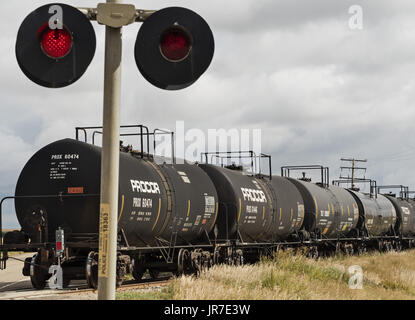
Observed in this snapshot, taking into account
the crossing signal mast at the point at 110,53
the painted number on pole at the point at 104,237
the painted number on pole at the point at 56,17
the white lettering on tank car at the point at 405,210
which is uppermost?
the painted number on pole at the point at 56,17

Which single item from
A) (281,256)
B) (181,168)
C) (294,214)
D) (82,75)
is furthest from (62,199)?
(294,214)

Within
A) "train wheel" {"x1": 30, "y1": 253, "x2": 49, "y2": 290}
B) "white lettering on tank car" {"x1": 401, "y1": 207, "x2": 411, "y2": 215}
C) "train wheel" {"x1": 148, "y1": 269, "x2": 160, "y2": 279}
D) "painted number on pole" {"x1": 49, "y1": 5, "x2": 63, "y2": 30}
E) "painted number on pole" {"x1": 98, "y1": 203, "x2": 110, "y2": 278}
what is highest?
"painted number on pole" {"x1": 49, "y1": 5, "x2": 63, "y2": 30}

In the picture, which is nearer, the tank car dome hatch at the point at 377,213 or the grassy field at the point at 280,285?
the grassy field at the point at 280,285

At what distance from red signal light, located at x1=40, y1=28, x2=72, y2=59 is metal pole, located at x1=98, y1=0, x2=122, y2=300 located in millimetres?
380

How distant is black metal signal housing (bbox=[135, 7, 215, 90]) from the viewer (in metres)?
5.13

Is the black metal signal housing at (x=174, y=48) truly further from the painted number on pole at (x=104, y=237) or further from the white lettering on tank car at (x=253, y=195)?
the white lettering on tank car at (x=253, y=195)

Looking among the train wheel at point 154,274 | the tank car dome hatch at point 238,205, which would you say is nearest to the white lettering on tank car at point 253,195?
the tank car dome hatch at point 238,205

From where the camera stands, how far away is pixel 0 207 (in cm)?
1474

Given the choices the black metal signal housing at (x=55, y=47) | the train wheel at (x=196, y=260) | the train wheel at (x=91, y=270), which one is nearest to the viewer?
the black metal signal housing at (x=55, y=47)

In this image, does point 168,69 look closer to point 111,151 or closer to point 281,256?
point 111,151

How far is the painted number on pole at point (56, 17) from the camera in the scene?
16.7 ft

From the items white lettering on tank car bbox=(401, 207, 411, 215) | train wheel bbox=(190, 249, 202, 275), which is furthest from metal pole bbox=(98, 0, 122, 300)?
white lettering on tank car bbox=(401, 207, 411, 215)

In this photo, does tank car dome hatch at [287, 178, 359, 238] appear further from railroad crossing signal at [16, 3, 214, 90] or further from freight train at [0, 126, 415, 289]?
railroad crossing signal at [16, 3, 214, 90]

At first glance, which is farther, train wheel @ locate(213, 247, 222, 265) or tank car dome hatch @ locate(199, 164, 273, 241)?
tank car dome hatch @ locate(199, 164, 273, 241)
